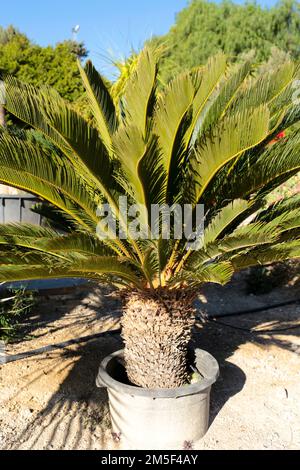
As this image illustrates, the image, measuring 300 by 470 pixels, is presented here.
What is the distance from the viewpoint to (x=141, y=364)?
A: 3215mm

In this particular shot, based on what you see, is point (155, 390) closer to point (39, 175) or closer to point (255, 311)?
point (39, 175)

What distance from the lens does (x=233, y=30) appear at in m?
25.1

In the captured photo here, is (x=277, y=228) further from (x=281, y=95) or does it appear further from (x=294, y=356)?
(x=294, y=356)

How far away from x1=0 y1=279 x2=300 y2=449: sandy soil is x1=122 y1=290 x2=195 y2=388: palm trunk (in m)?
0.50

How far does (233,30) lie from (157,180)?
25.3 meters

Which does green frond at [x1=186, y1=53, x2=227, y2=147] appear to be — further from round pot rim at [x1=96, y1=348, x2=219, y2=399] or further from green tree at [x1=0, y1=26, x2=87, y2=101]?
green tree at [x1=0, y1=26, x2=87, y2=101]

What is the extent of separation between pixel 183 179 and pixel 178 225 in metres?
0.33

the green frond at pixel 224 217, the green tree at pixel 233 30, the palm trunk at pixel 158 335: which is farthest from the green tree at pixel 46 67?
the green tree at pixel 233 30

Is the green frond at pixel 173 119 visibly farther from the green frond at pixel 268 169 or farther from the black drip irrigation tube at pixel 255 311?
the black drip irrigation tube at pixel 255 311

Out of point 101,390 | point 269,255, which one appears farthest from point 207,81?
point 101,390

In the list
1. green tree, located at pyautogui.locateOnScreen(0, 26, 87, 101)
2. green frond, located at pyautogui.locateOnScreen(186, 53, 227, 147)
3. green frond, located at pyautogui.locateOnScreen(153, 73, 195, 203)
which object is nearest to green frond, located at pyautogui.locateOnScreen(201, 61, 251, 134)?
green frond, located at pyautogui.locateOnScreen(186, 53, 227, 147)

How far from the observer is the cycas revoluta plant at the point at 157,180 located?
8.24 ft

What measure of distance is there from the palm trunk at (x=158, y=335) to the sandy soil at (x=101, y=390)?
0.50 meters
